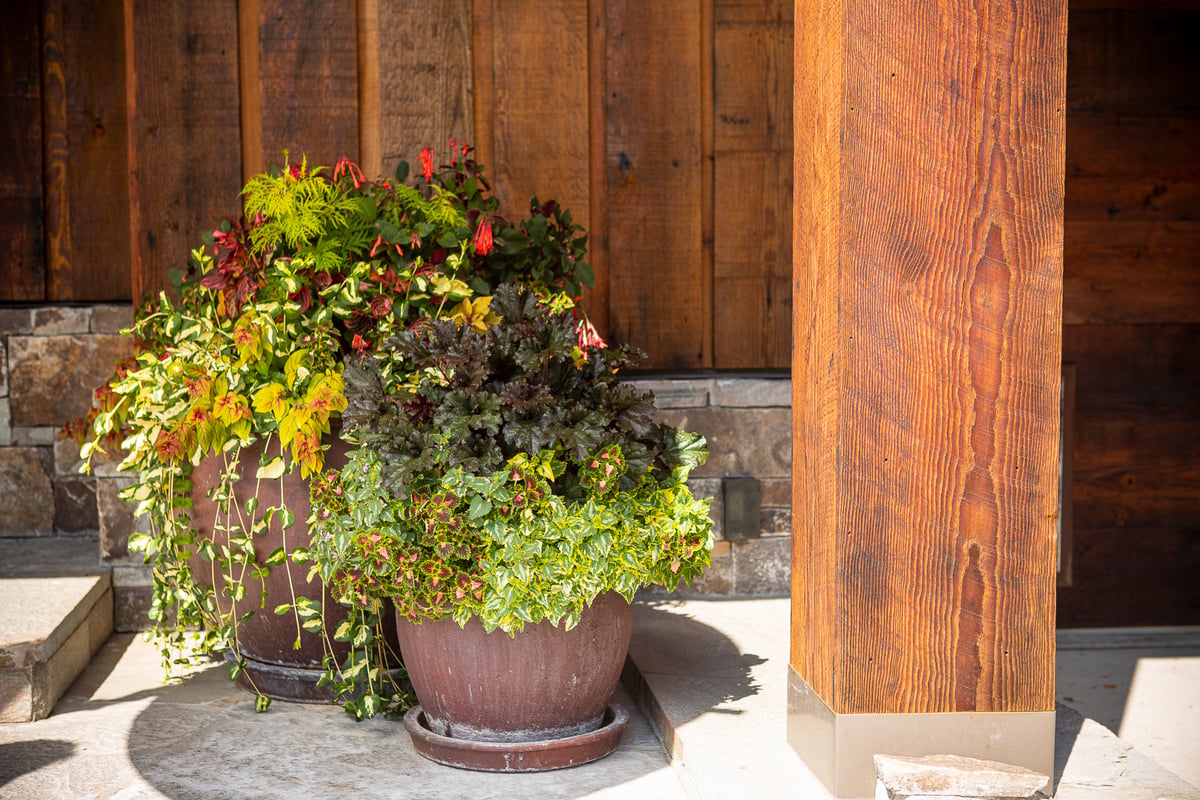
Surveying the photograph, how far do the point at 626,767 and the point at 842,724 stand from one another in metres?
0.60

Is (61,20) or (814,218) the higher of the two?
(61,20)

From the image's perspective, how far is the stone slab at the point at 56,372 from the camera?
3771mm

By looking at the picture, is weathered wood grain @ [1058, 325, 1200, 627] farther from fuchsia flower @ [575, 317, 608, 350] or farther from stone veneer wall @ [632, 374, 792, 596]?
fuchsia flower @ [575, 317, 608, 350]

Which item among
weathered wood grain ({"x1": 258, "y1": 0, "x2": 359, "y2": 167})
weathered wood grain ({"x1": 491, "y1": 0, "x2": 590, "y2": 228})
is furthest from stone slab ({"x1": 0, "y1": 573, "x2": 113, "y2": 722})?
weathered wood grain ({"x1": 491, "y1": 0, "x2": 590, "y2": 228})

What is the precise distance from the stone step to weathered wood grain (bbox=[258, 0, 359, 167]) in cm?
136

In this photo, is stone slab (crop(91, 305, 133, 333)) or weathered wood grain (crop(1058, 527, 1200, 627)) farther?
weathered wood grain (crop(1058, 527, 1200, 627))

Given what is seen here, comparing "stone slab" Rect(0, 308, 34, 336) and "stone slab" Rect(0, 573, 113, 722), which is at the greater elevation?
"stone slab" Rect(0, 308, 34, 336)

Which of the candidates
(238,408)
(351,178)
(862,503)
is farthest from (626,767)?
(351,178)

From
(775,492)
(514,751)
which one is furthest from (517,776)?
(775,492)

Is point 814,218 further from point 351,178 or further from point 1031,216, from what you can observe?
point 351,178

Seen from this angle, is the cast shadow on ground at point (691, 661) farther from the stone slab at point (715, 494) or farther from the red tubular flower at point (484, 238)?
the red tubular flower at point (484, 238)

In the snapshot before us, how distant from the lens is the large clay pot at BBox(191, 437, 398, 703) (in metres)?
2.66

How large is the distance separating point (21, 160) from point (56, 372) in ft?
2.60

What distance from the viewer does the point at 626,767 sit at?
95.6 inches
